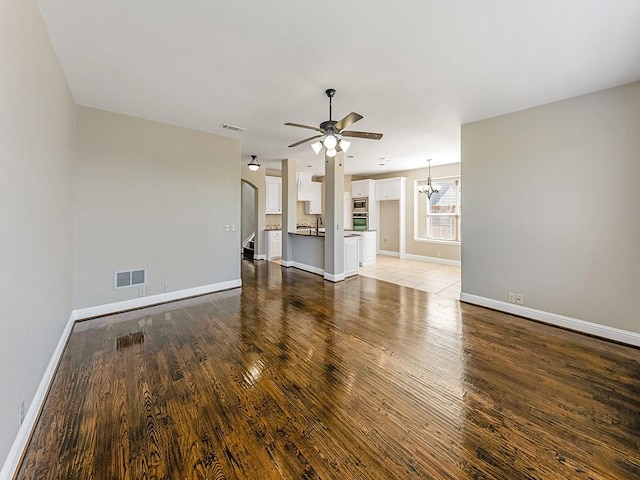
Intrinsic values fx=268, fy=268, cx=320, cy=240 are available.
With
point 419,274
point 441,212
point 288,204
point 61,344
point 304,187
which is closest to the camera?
point 61,344

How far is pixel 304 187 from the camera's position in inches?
345

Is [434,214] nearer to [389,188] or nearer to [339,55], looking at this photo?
[389,188]

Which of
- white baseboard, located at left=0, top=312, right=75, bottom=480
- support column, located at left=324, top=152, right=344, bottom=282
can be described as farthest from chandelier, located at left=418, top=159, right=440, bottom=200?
white baseboard, located at left=0, top=312, right=75, bottom=480

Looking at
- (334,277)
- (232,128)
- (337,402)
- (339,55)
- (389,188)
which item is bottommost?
(337,402)

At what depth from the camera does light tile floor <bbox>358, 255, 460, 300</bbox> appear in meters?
5.18

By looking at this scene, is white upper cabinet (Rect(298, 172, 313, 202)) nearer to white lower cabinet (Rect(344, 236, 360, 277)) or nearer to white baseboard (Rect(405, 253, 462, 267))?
white lower cabinet (Rect(344, 236, 360, 277))

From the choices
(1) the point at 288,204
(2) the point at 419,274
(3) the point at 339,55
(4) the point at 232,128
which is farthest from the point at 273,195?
(3) the point at 339,55

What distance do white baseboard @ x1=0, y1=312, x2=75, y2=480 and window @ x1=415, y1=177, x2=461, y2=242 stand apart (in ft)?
26.5

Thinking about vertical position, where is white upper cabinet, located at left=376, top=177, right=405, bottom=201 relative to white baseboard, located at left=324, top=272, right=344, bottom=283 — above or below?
above

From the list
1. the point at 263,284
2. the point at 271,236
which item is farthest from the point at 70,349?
the point at 271,236

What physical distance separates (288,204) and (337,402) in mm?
5514

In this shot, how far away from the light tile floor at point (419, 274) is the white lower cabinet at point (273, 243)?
106 inches

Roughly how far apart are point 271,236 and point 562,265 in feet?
21.4

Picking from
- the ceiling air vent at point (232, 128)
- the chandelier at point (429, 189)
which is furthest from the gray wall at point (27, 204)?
the chandelier at point (429, 189)
